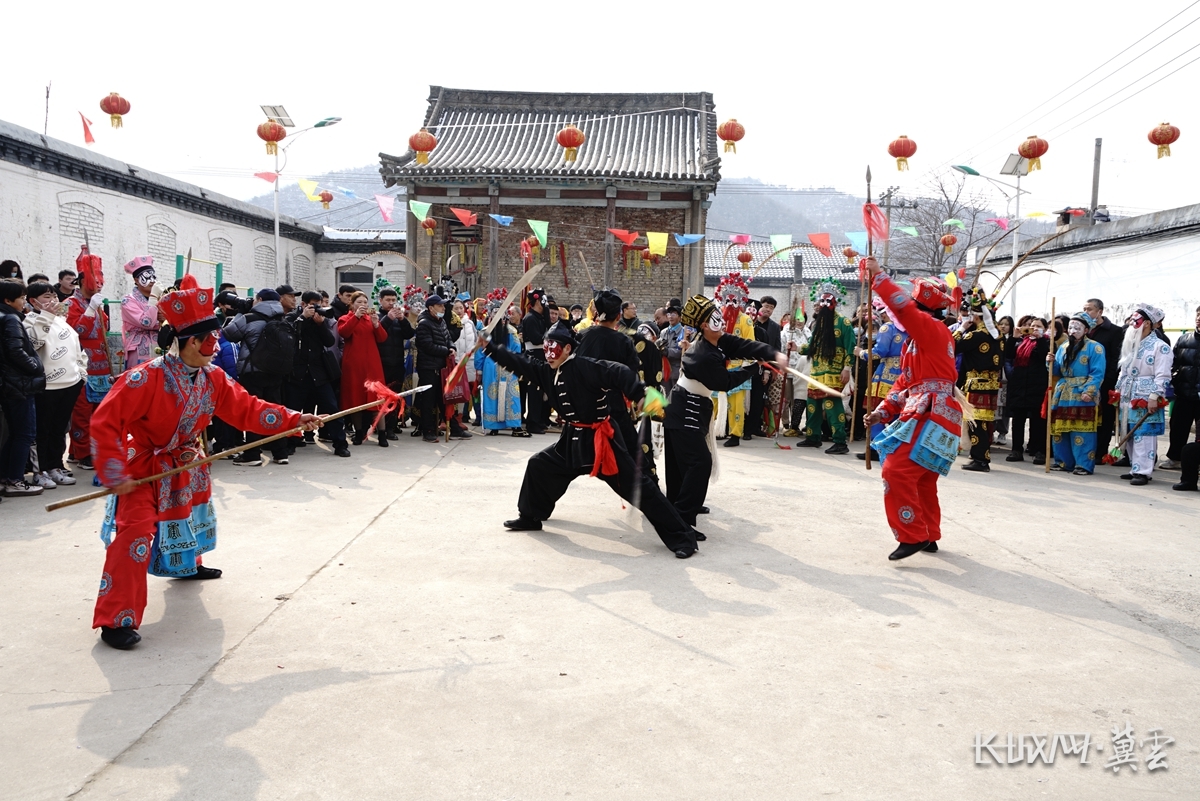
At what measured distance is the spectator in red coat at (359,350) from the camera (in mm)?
8930

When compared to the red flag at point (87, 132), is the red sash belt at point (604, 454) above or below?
below

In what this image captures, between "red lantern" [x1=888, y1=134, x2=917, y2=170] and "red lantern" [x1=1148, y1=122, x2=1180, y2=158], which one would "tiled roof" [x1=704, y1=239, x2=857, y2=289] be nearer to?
"red lantern" [x1=888, y1=134, x2=917, y2=170]

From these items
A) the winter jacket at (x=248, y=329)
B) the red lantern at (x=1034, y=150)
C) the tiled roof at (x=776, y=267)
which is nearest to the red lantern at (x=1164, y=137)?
the red lantern at (x=1034, y=150)

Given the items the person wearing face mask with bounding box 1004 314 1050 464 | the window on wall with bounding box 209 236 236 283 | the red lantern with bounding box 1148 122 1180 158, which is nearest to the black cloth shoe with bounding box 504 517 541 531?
the person wearing face mask with bounding box 1004 314 1050 464

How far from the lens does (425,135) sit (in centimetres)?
1279

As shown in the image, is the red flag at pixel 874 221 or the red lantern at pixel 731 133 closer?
the red flag at pixel 874 221

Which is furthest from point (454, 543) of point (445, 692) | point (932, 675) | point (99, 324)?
point (99, 324)

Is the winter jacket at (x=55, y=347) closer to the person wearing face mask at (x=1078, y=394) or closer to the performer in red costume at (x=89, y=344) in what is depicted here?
the performer in red costume at (x=89, y=344)

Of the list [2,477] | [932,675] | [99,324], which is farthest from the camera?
[99,324]

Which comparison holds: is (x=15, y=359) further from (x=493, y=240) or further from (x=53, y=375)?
(x=493, y=240)

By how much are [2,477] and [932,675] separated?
6450mm

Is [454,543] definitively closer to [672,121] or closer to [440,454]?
[440,454]

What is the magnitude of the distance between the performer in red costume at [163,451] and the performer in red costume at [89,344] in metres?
3.63

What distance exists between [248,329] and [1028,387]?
27.2ft
